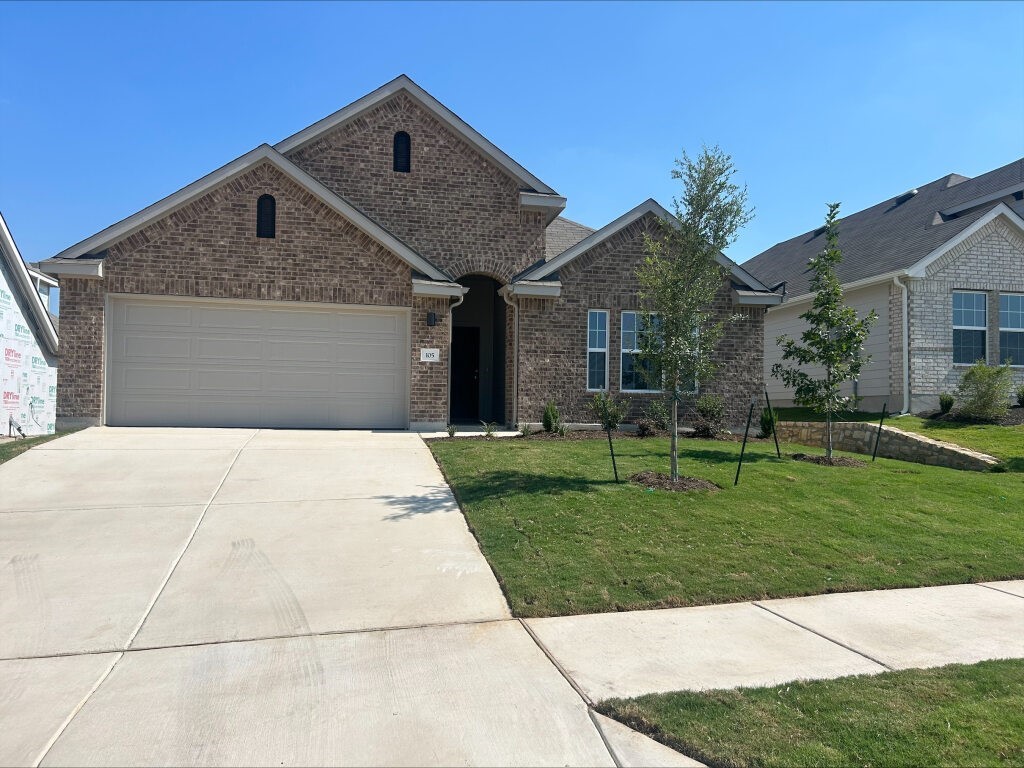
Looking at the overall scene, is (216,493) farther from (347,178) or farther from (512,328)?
(347,178)

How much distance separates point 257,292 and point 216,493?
627 cm

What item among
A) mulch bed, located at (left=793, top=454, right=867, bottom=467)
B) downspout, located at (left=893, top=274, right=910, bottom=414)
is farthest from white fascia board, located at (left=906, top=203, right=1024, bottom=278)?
mulch bed, located at (left=793, top=454, right=867, bottom=467)

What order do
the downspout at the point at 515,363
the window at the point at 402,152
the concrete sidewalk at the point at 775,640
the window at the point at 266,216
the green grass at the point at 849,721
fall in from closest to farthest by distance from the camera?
the green grass at the point at 849,721
the concrete sidewalk at the point at 775,640
the window at the point at 266,216
the downspout at the point at 515,363
the window at the point at 402,152

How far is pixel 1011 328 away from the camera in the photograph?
62.4 ft

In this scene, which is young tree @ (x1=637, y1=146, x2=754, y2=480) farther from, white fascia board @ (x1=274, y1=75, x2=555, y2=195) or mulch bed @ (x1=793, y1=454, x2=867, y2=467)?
white fascia board @ (x1=274, y1=75, x2=555, y2=195)

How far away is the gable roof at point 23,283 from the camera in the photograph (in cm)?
1488

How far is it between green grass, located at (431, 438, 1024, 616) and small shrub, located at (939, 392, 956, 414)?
666 cm

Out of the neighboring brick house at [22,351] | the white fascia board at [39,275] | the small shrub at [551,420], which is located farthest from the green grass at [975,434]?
the white fascia board at [39,275]

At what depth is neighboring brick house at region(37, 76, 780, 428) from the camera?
45.5ft

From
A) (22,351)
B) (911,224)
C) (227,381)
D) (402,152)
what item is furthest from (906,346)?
(22,351)

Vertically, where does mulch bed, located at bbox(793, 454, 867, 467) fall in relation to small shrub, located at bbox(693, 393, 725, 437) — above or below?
below

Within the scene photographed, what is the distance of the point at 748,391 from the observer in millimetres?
16734

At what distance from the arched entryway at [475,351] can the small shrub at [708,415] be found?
5.52m

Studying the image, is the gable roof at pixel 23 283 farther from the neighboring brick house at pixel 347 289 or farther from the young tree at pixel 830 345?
the young tree at pixel 830 345
